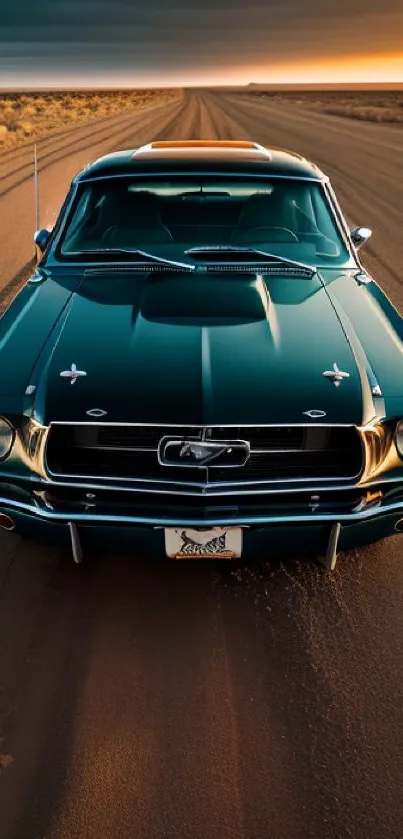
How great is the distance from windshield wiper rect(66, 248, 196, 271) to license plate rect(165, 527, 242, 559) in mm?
1647

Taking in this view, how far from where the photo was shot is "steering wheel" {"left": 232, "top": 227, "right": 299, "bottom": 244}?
4.58 m

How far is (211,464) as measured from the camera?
3090 mm

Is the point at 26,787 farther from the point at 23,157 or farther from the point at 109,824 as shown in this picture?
the point at 23,157

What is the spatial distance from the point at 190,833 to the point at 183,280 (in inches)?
103

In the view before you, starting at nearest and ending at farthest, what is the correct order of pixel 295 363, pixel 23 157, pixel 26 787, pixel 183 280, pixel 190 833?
pixel 190 833, pixel 26 787, pixel 295 363, pixel 183 280, pixel 23 157

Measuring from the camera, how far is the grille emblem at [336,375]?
3.23 meters

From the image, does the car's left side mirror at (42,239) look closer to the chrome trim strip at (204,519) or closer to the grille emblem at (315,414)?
the chrome trim strip at (204,519)

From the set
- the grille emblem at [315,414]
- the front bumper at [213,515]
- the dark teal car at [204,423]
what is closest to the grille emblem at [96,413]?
the dark teal car at [204,423]

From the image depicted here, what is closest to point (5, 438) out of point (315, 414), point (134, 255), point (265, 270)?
point (315, 414)

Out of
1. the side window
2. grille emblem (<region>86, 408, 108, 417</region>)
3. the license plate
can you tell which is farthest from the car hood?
the side window

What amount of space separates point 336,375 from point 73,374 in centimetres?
106

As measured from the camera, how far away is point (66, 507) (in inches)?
125

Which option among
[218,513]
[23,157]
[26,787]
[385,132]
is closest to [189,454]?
[218,513]

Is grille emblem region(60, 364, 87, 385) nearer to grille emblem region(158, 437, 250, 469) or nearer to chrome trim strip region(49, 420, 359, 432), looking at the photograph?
chrome trim strip region(49, 420, 359, 432)
